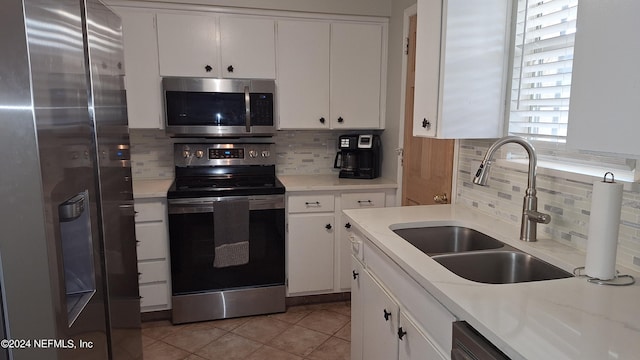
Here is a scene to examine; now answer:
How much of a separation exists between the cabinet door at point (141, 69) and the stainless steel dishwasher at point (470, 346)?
8.06ft

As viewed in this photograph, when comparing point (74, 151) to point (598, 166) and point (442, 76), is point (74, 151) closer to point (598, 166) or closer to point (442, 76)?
point (442, 76)

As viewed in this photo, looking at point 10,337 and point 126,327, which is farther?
point 126,327

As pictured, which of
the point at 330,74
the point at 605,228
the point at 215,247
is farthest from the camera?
the point at 330,74

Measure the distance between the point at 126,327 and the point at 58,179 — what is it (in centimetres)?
81

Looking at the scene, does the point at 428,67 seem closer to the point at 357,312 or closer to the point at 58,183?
the point at 357,312

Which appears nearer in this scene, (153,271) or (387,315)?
(387,315)

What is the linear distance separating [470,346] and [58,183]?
106cm

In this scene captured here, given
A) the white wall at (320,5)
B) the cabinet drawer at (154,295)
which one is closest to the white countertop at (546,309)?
the cabinet drawer at (154,295)

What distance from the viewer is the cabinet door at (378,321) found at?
1492 mm

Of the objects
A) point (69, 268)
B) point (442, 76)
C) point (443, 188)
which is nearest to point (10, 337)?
point (69, 268)

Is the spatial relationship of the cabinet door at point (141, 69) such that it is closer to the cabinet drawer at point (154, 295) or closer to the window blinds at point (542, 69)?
the cabinet drawer at point (154, 295)

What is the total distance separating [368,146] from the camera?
10.3 feet

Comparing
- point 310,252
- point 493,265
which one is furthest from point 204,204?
point 493,265

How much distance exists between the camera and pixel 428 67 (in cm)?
182
